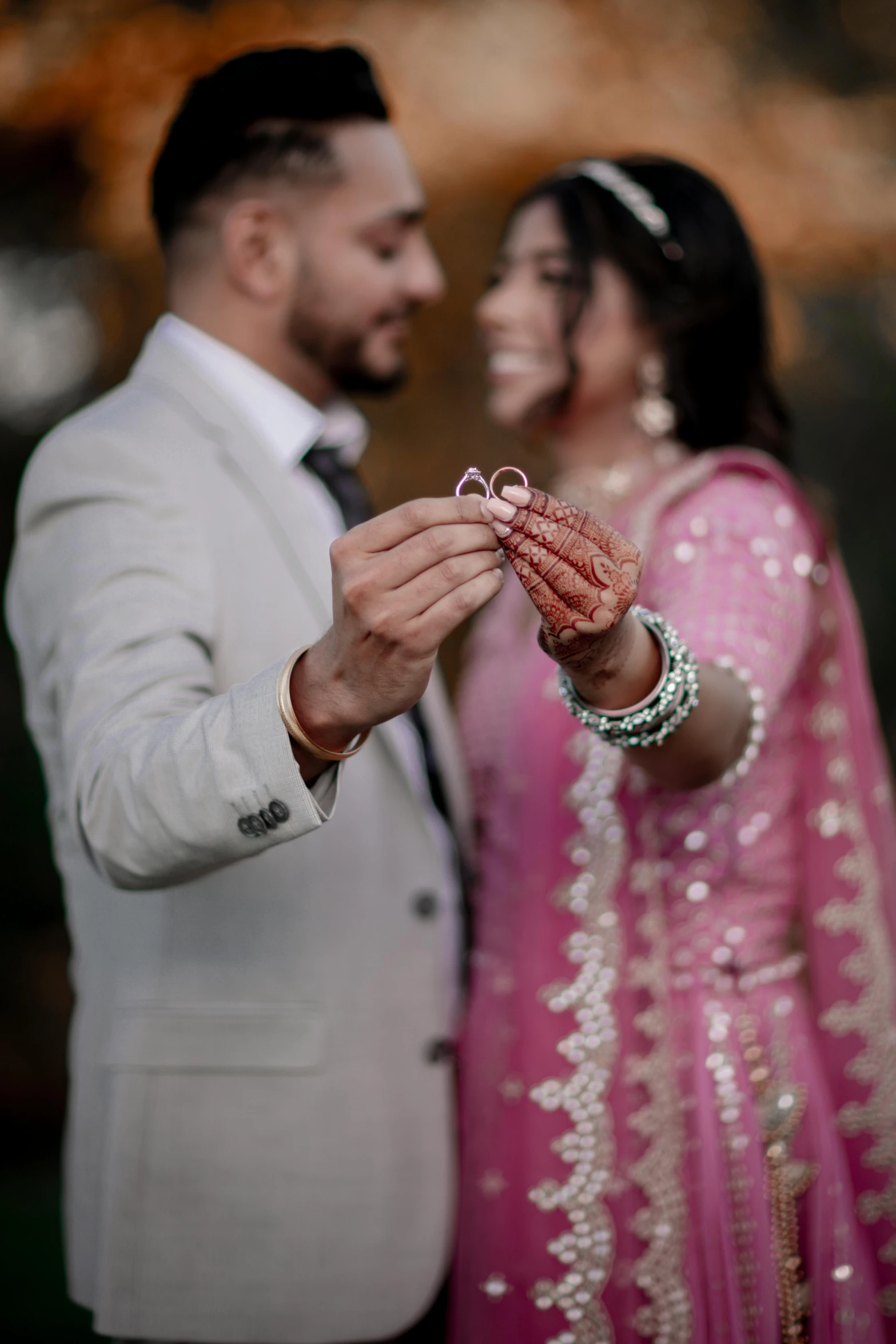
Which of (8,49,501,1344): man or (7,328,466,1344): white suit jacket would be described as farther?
(7,328,466,1344): white suit jacket

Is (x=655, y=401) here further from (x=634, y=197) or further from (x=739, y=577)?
(x=739, y=577)

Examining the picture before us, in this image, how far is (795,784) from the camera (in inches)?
59.7

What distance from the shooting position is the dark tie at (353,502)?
1.48 metres

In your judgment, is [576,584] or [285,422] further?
[285,422]

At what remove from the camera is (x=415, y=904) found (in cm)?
132

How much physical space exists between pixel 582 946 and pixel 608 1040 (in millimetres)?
116

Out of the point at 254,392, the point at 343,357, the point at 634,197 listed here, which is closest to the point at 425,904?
the point at 254,392

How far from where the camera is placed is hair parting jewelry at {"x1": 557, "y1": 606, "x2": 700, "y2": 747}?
995mm

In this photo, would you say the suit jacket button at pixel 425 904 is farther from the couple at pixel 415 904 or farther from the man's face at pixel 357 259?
the man's face at pixel 357 259

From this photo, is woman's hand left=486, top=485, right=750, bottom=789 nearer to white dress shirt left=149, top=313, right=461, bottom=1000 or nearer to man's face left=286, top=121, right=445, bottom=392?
white dress shirt left=149, top=313, right=461, bottom=1000

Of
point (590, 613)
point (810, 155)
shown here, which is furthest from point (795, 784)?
point (810, 155)

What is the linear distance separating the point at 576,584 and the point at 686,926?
2.15 ft

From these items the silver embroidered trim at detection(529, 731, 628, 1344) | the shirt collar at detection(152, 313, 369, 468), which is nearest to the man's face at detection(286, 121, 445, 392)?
the shirt collar at detection(152, 313, 369, 468)

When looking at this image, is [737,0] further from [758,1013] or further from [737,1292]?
[737,1292]
